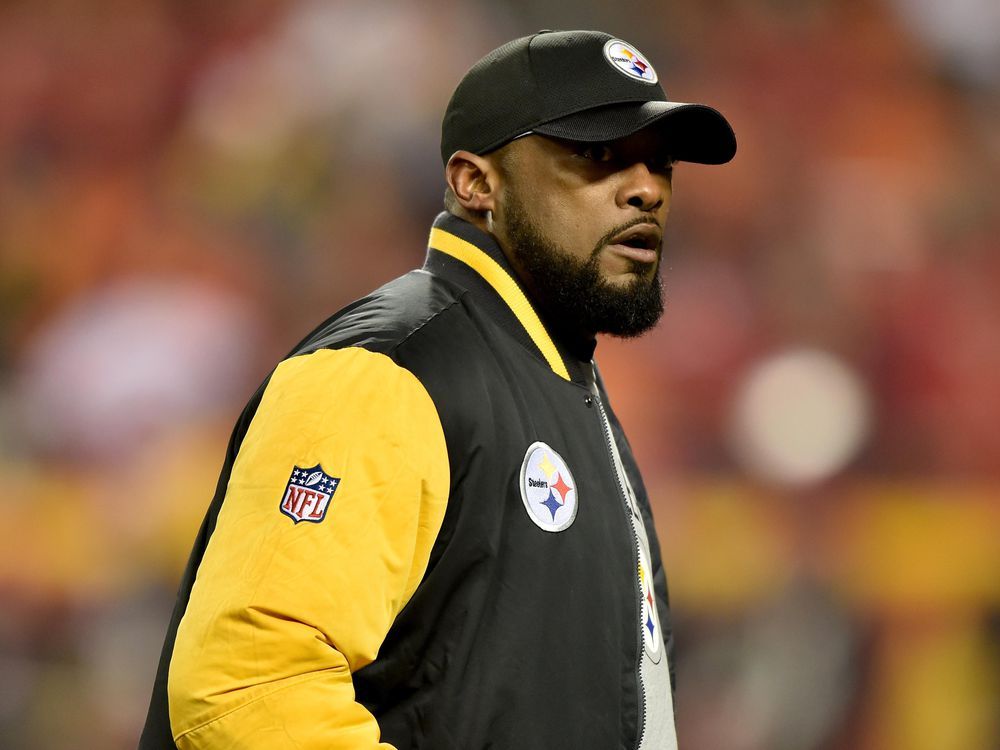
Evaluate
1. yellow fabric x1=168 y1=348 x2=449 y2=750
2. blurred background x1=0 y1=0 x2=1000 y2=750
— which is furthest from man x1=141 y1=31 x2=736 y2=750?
blurred background x1=0 y1=0 x2=1000 y2=750

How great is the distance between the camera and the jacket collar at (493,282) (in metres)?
1.19

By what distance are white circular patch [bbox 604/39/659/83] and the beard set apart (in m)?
0.15

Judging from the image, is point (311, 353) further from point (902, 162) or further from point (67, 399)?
point (902, 162)

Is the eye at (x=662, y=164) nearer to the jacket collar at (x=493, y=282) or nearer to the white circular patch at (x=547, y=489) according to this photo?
the jacket collar at (x=493, y=282)

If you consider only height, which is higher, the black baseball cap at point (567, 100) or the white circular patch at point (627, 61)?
the white circular patch at point (627, 61)

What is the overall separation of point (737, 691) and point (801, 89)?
176 cm

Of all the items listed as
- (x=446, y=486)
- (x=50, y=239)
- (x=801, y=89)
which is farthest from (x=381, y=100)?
(x=446, y=486)

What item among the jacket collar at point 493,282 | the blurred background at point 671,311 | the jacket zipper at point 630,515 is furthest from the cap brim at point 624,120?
the blurred background at point 671,311

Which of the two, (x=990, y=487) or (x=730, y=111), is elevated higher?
(x=730, y=111)

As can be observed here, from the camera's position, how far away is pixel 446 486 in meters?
1.00

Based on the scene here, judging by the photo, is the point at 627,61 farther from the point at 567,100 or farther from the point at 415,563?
the point at 415,563

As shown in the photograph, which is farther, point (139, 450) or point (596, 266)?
point (139, 450)

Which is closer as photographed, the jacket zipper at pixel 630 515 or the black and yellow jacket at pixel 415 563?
the black and yellow jacket at pixel 415 563

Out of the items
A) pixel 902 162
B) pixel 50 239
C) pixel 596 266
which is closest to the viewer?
pixel 596 266
